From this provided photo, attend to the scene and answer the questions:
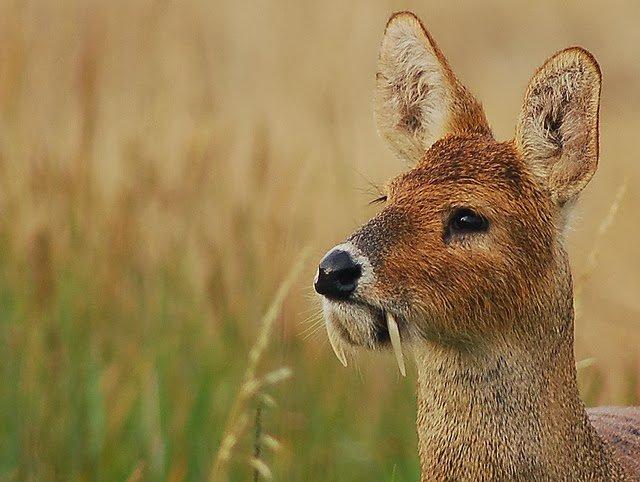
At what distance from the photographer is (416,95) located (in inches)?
193

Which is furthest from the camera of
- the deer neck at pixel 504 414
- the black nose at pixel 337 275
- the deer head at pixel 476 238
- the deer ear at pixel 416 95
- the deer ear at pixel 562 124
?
the deer ear at pixel 416 95

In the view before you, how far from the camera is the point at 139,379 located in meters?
6.02

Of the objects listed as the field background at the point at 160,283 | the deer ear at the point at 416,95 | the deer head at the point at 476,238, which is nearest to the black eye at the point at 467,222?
the deer head at the point at 476,238

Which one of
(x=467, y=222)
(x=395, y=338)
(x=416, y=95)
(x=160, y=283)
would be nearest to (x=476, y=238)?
(x=467, y=222)

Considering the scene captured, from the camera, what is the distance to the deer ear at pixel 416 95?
4.73m

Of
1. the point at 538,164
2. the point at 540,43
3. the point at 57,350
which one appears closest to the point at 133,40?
the point at 57,350

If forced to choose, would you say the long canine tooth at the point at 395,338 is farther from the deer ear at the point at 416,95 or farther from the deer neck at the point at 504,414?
the deer ear at the point at 416,95

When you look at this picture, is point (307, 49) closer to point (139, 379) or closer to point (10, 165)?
point (10, 165)

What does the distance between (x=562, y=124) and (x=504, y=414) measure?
81 cm

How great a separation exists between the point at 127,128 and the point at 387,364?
3.19m

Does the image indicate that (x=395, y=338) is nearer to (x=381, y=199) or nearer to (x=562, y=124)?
(x=381, y=199)

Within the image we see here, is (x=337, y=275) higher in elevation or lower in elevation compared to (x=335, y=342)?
higher

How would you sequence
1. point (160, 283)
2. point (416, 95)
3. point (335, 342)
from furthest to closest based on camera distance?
point (160, 283) < point (416, 95) < point (335, 342)

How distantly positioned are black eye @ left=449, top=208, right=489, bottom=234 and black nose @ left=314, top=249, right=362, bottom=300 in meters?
0.35
